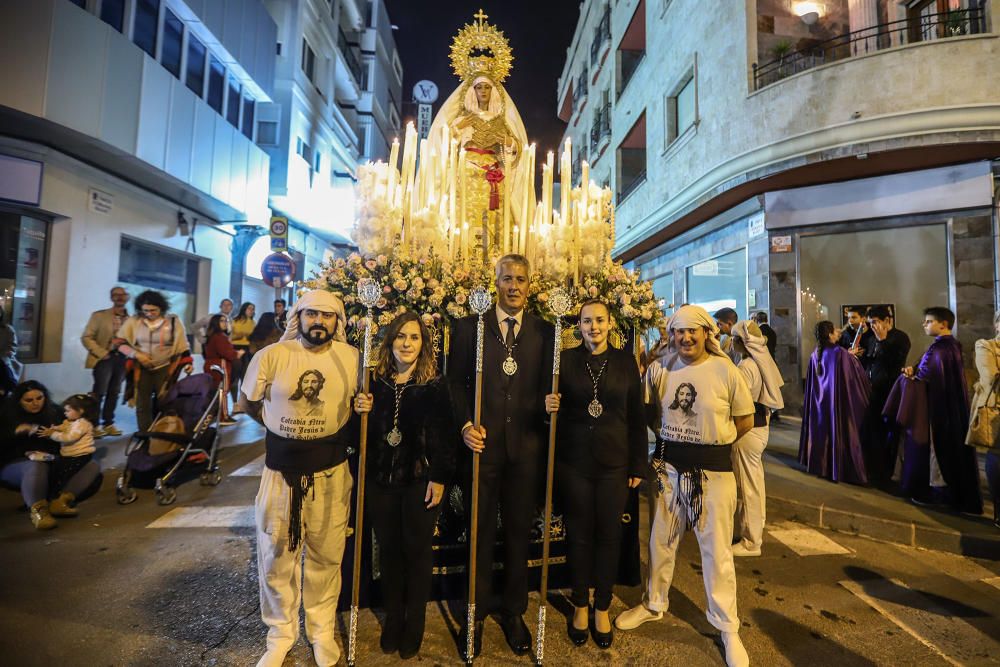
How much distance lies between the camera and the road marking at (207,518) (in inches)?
167

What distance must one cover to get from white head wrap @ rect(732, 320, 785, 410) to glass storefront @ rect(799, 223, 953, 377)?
252 inches

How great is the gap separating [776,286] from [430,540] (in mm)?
9258

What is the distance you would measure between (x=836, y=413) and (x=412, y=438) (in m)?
5.40

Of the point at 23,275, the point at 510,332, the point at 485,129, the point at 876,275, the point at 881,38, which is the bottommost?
the point at 510,332

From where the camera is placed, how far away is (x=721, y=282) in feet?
37.4

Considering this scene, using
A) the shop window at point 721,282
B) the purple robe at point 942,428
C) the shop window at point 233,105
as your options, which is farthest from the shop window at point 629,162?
the purple robe at point 942,428

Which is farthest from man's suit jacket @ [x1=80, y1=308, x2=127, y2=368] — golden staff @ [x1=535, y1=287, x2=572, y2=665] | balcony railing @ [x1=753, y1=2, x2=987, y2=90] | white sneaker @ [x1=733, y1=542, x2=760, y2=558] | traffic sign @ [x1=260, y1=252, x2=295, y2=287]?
balcony railing @ [x1=753, y1=2, x2=987, y2=90]

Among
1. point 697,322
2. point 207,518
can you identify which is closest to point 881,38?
point 697,322

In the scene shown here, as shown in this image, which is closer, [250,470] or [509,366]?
[509,366]

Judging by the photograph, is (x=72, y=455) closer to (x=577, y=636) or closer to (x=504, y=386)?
(x=504, y=386)

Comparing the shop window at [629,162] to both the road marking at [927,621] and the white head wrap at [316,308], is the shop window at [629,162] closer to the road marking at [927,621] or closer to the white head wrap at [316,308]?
the road marking at [927,621]

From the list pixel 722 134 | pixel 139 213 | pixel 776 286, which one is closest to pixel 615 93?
pixel 722 134

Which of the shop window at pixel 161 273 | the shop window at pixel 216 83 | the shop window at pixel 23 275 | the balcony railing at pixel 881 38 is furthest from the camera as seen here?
the shop window at pixel 216 83

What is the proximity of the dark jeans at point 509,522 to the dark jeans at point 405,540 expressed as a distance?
320 mm
